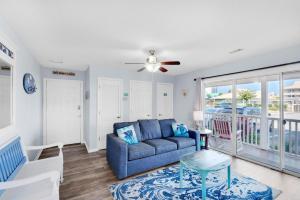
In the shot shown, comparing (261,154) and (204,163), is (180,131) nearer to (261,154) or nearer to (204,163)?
(204,163)

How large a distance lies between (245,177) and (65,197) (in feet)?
9.80

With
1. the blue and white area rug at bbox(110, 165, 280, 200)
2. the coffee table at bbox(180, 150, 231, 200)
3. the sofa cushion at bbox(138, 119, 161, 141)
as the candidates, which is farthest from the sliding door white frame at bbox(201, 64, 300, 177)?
the sofa cushion at bbox(138, 119, 161, 141)

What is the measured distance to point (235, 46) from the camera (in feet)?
8.98

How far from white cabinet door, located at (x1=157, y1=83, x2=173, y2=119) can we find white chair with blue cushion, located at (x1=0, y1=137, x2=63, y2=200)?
3684 mm

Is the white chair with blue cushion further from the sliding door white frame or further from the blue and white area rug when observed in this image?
the sliding door white frame

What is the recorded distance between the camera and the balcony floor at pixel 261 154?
10.4 ft

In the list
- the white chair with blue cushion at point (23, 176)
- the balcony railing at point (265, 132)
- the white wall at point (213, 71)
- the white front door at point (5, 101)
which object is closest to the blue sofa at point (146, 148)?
the white chair with blue cushion at point (23, 176)

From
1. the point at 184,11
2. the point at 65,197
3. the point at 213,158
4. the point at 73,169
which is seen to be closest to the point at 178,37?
the point at 184,11

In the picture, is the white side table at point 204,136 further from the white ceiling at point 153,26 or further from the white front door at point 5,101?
the white front door at point 5,101

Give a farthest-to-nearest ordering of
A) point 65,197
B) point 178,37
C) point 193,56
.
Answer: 1. point 193,56
2. point 178,37
3. point 65,197

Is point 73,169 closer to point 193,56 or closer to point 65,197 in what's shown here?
point 65,197

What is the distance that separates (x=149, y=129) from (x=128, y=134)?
0.69 m

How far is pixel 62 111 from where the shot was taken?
4.56m

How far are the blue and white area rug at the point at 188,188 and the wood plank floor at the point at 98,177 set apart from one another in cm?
18
